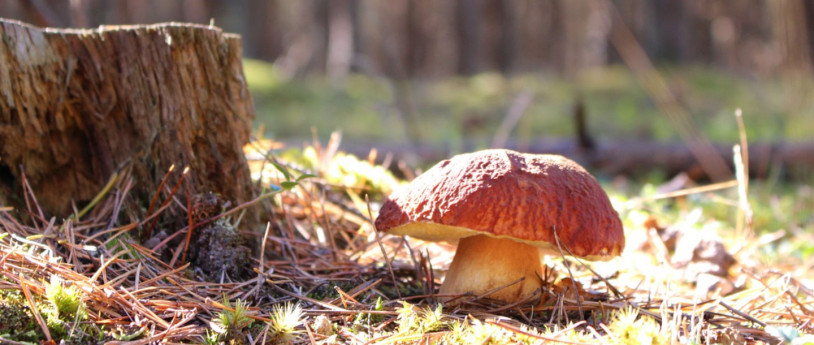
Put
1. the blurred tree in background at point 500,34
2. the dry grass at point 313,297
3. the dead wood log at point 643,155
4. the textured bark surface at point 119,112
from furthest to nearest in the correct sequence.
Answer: the blurred tree in background at point 500,34 < the dead wood log at point 643,155 < the textured bark surface at point 119,112 < the dry grass at point 313,297

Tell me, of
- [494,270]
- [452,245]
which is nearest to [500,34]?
[452,245]

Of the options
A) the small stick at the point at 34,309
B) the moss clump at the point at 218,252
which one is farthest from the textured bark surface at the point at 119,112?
the small stick at the point at 34,309

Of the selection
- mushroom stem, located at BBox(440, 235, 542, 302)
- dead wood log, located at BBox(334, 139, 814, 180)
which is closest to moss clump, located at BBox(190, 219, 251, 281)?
mushroom stem, located at BBox(440, 235, 542, 302)

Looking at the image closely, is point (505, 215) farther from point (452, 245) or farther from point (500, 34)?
point (500, 34)

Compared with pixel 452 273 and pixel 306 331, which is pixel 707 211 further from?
pixel 306 331

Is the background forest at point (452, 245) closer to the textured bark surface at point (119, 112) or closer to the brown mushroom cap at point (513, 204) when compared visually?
the textured bark surface at point (119, 112)

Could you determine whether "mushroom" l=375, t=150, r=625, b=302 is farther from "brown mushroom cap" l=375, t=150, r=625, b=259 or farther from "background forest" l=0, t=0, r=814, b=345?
"background forest" l=0, t=0, r=814, b=345

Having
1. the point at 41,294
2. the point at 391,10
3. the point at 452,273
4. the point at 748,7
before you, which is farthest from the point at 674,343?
the point at 748,7
